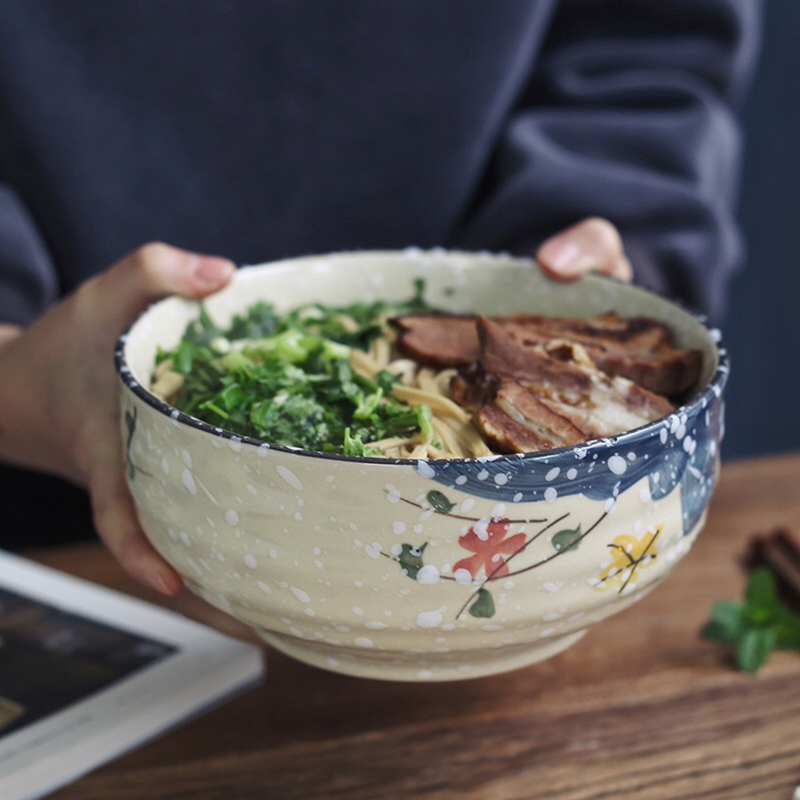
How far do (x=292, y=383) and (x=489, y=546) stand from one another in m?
0.30

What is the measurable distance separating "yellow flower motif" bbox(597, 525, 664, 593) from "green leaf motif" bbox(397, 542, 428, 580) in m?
0.15

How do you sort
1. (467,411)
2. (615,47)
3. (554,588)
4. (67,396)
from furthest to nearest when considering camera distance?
(615,47) < (67,396) < (467,411) < (554,588)

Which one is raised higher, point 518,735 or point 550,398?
point 550,398

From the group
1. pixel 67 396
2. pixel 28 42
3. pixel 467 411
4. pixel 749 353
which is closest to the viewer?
pixel 467 411

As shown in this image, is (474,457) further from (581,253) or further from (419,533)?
(581,253)

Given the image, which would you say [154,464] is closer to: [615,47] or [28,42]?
[28,42]

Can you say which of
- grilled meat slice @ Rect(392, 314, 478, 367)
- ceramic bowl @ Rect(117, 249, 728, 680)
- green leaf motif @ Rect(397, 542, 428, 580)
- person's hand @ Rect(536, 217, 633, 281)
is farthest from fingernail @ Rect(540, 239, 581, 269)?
green leaf motif @ Rect(397, 542, 428, 580)

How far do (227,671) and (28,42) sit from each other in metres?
1.04

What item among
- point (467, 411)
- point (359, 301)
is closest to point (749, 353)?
point (359, 301)

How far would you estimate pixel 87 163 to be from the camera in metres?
1.56

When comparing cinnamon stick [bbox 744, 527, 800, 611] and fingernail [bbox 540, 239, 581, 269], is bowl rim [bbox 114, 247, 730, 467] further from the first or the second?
cinnamon stick [bbox 744, 527, 800, 611]

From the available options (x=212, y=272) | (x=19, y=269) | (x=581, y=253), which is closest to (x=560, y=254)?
(x=581, y=253)

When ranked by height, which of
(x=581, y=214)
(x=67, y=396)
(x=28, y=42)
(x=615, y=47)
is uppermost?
(x=28, y=42)

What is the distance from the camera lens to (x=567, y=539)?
0.72 meters
